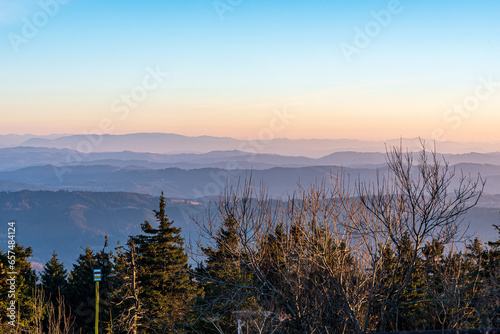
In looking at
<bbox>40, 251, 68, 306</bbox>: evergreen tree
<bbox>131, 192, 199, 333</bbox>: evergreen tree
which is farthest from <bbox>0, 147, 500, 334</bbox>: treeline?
<bbox>40, 251, 68, 306</bbox>: evergreen tree

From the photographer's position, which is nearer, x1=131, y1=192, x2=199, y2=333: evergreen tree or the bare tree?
the bare tree

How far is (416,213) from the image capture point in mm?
10445

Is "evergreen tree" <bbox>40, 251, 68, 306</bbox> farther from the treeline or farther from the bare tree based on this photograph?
the bare tree

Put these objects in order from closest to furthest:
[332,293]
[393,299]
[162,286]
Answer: [393,299] < [332,293] < [162,286]

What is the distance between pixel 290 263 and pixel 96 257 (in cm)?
3328

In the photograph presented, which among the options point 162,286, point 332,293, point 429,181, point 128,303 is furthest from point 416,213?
point 128,303


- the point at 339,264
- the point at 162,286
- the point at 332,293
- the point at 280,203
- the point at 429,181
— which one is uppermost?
the point at 429,181

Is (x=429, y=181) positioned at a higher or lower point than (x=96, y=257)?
higher

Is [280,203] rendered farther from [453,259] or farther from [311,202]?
[453,259]

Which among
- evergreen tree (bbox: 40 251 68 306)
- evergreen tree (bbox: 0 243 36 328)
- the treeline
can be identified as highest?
the treeline

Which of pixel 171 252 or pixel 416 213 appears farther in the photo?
pixel 171 252

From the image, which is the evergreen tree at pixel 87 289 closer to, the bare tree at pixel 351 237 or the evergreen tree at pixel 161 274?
the evergreen tree at pixel 161 274

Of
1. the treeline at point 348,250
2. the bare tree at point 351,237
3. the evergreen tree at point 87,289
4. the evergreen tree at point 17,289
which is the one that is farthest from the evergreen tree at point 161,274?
the bare tree at point 351,237

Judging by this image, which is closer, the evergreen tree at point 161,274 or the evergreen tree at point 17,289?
the evergreen tree at point 161,274
